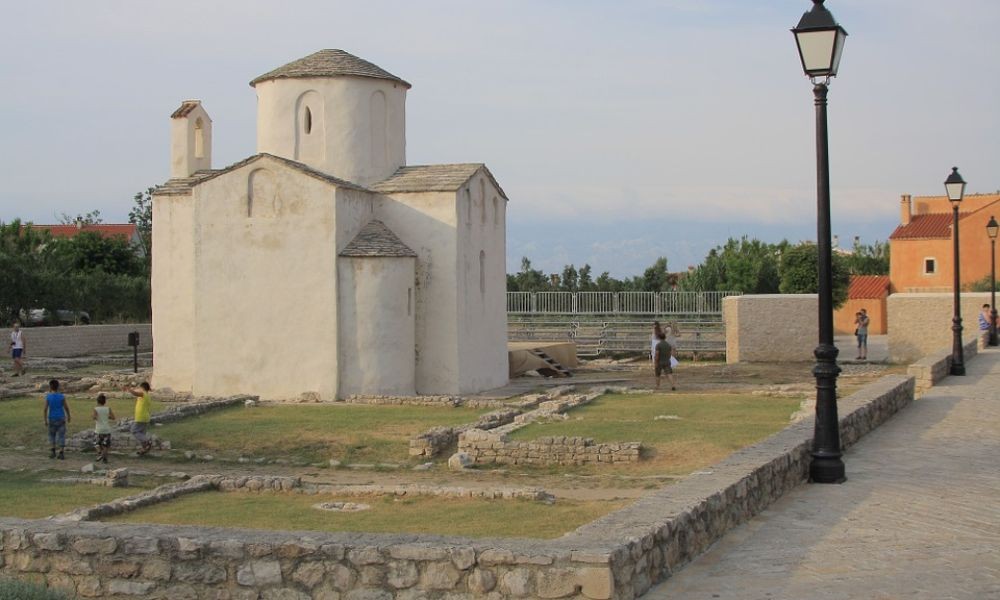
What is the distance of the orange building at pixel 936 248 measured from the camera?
54531 millimetres

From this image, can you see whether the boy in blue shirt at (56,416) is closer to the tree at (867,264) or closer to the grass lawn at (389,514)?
the grass lawn at (389,514)

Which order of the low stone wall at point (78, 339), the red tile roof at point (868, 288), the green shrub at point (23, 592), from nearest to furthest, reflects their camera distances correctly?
the green shrub at point (23, 592)
the low stone wall at point (78, 339)
the red tile roof at point (868, 288)

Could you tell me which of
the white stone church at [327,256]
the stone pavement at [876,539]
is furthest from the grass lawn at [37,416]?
the stone pavement at [876,539]

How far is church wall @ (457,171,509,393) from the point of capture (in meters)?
25.0

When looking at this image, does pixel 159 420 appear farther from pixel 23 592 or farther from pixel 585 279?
pixel 585 279

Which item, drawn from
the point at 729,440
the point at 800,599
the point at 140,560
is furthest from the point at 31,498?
the point at 800,599

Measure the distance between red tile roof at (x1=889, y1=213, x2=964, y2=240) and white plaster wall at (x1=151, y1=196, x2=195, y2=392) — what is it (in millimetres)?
41766

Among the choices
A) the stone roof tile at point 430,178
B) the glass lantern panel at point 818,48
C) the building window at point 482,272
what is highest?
the stone roof tile at point 430,178

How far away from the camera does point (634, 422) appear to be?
17.7 metres

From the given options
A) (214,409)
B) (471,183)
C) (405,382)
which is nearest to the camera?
(214,409)

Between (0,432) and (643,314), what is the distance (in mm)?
26491

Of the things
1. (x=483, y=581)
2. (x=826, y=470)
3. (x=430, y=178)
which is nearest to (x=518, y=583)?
(x=483, y=581)

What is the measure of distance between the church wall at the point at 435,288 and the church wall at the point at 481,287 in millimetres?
214

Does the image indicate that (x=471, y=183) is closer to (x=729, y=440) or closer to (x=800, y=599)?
(x=729, y=440)
